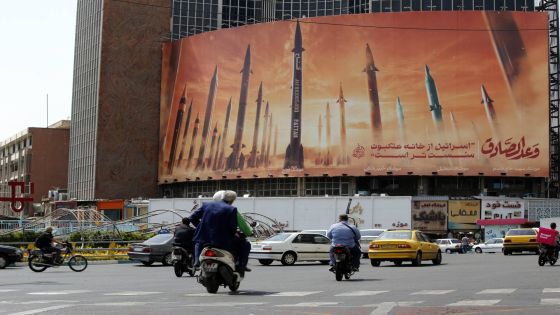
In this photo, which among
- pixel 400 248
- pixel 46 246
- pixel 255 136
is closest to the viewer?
pixel 46 246

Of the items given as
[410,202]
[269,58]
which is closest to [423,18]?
[269,58]

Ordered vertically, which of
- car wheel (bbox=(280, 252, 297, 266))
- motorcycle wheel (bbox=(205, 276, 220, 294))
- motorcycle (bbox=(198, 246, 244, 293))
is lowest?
car wheel (bbox=(280, 252, 297, 266))

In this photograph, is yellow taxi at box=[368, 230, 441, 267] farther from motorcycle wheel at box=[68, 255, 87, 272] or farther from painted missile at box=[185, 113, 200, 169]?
painted missile at box=[185, 113, 200, 169]

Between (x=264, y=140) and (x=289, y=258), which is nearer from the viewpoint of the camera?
(x=289, y=258)

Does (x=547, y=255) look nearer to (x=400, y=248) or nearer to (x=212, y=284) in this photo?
(x=400, y=248)

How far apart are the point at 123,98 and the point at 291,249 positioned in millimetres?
69990

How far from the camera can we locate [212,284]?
14.2 metres

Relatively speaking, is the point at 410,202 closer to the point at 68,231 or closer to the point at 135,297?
the point at 68,231

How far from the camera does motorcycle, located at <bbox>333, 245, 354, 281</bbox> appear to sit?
2002cm

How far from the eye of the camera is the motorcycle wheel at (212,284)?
46.3ft

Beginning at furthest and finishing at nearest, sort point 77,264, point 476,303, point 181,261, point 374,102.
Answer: point 374,102 < point 77,264 < point 181,261 < point 476,303

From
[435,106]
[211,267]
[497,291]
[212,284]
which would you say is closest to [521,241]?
[497,291]

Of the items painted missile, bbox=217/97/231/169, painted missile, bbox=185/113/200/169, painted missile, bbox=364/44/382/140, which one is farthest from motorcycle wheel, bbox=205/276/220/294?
painted missile, bbox=185/113/200/169

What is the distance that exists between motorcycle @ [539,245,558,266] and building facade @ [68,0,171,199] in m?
74.9
